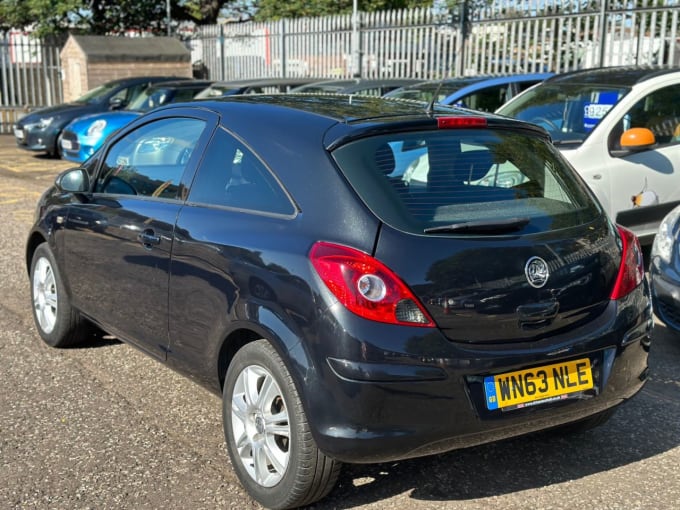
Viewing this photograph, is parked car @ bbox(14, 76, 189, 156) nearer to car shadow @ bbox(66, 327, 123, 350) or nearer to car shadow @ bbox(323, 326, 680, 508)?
car shadow @ bbox(66, 327, 123, 350)

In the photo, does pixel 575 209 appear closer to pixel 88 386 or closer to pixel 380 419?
pixel 380 419

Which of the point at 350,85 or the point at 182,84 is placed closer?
the point at 350,85

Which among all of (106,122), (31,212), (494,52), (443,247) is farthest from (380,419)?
(494,52)

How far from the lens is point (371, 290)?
117 inches

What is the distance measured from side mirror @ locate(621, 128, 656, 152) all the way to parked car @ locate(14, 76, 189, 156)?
1040cm

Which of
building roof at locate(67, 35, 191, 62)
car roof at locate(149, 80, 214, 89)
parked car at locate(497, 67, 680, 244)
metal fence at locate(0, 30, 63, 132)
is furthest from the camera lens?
building roof at locate(67, 35, 191, 62)

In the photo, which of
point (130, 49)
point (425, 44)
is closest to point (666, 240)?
point (425, 44)

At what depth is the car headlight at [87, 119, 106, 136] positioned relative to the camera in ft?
43.0

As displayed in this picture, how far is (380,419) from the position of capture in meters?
2.98

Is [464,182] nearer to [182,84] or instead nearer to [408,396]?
[408,396]

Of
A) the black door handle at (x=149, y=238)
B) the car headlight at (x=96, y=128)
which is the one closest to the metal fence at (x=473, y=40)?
the car headlight at (x=96, y=128)

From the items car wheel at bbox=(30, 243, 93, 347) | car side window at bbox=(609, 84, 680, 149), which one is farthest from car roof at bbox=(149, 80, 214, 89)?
car wheel at bbox=(30, 243, 93, 347)

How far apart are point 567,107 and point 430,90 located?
287cm

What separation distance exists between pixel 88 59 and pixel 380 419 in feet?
65.8
